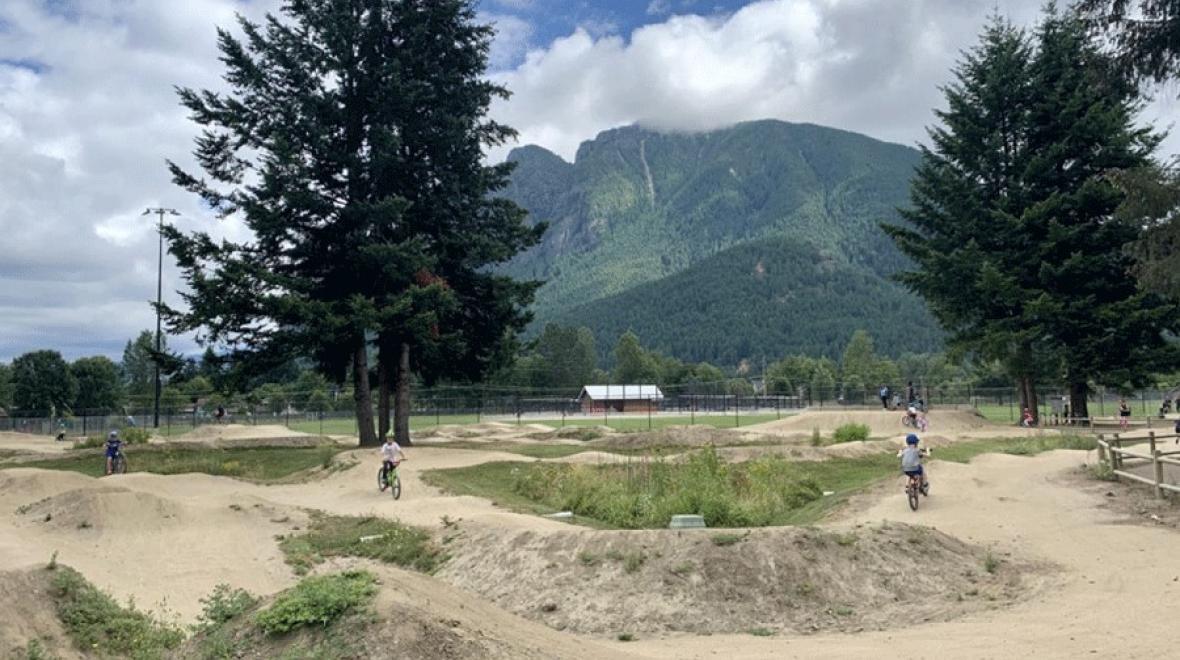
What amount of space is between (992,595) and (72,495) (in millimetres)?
19080

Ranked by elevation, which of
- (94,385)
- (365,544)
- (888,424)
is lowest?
(365,544)

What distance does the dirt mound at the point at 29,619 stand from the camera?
9.55m

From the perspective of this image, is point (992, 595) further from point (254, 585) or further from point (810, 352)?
point (810, 352)

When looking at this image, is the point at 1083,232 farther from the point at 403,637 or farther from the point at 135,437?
the point at 135,437

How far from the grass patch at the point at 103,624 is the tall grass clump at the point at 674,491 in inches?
332

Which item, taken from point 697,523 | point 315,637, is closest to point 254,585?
point 697,523

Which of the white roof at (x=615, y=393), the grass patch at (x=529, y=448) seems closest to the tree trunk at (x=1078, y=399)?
the grass patch at (x=529, y=448)

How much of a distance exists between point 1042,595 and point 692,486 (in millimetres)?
6677

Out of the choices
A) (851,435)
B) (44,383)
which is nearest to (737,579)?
(851,435)

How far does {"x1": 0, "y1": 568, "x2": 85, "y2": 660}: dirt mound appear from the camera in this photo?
9.55 m

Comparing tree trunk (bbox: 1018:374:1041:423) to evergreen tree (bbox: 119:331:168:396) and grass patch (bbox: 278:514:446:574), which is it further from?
evergreen tree (bbox: 119:331:168:396)

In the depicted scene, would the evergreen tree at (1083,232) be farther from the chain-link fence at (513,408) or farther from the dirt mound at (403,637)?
the dirt mound at (403,637)

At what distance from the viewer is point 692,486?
56.0 feet

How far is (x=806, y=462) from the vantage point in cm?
2762
